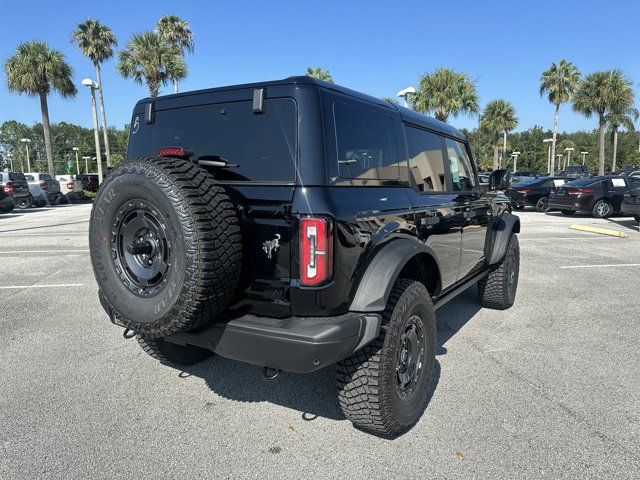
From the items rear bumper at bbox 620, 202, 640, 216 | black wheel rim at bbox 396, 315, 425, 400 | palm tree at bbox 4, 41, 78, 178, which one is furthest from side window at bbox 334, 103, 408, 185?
palm tree at bbox 4, 41, 78, 178

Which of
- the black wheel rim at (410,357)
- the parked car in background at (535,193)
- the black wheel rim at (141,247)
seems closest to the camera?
the black wheel rim at (141,247)

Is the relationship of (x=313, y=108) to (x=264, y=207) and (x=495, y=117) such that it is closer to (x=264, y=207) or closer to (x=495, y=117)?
(x=264, y=207)

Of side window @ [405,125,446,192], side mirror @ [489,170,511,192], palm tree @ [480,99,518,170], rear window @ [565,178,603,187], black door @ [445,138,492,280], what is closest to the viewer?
side window @ [405,125,446,192]

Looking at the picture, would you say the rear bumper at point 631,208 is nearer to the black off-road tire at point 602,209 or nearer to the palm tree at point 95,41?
the black off-road tire at point 602,209

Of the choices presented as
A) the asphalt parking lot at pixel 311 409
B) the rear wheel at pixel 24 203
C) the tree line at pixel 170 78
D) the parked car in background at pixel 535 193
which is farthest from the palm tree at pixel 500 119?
the asphalt parking lot at pixel 311 409

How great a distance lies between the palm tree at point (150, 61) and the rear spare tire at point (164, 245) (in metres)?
26.2

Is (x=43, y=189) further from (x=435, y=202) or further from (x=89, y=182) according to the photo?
(x=435, y=202)

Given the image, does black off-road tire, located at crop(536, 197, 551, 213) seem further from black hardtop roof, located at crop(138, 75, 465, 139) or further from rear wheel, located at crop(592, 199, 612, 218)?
black hardtop roof, located at crop(138, 75, 465, 139)

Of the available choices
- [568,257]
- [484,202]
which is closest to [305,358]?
[484,202]

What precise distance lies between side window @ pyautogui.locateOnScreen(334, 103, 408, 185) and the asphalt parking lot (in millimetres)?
1563

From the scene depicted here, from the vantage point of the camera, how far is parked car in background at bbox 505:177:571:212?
1798cm

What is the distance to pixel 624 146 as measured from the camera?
82.8m

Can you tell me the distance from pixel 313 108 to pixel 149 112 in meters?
1.39

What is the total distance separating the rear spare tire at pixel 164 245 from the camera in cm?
214
